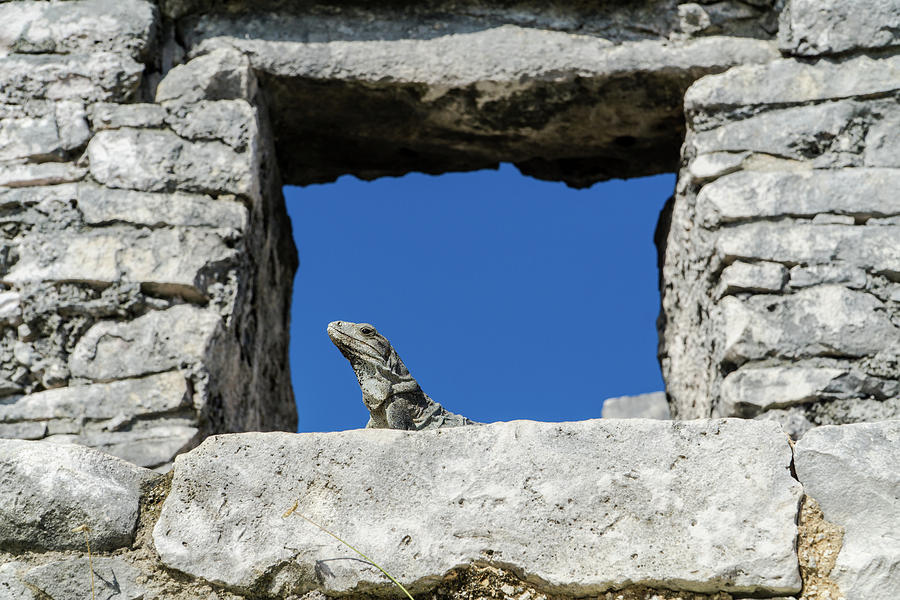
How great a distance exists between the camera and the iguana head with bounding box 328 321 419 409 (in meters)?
2.89

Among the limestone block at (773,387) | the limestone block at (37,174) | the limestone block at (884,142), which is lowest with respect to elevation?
the limestone block at (773,387)

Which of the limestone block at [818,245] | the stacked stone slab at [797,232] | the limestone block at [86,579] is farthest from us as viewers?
the limestone block at [818,245]

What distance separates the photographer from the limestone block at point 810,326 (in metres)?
3.03

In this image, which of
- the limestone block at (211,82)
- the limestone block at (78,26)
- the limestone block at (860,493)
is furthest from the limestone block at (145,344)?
the limestone block at (860,493)

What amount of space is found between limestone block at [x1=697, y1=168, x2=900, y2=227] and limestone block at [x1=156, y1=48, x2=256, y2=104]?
172 centimetres

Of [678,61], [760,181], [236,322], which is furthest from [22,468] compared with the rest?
[678,61]

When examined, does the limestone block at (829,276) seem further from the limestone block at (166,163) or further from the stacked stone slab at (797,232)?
the limestone block at (166,163)

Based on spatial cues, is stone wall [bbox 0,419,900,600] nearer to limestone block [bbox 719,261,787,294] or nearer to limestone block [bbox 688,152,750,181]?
limestone block [bbox 719,261,787,294]

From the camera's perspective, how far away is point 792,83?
137 inches

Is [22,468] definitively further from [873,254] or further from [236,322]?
[873,254]

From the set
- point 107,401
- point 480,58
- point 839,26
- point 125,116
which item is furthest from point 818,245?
point 125,116

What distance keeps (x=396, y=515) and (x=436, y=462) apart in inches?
4.8

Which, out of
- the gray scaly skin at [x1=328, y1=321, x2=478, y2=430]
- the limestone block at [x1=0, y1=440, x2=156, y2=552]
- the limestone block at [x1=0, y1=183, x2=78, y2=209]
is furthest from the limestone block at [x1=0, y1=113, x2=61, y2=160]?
the limestone block at [x1=0, y1=440, x2=156, y2=552]

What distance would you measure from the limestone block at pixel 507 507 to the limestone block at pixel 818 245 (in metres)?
1.49
